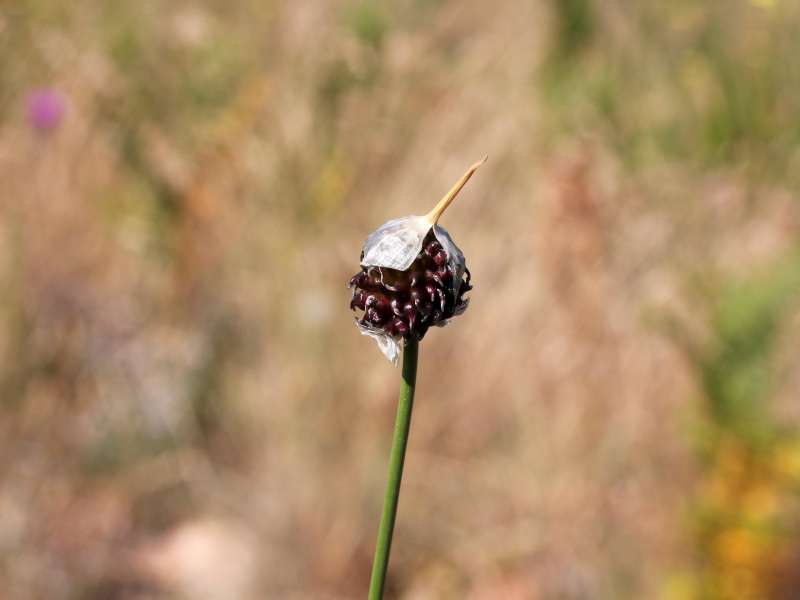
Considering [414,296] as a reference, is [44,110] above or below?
above

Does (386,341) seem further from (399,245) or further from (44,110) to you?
(44,110)

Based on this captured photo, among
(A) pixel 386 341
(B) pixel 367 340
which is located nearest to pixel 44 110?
(B) pixel 367 340

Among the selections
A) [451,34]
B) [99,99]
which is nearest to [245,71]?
[99,99]

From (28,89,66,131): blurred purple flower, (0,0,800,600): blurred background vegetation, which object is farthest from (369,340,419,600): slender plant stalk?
(28,89,66,131): blurred purple flower

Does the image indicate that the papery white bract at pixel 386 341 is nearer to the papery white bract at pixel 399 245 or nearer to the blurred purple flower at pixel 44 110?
the papery white bract at pixel 399 245

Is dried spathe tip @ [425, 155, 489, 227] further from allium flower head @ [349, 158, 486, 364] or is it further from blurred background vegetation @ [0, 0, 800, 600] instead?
blurred background vegetation @ [0, 0, 800, 600]

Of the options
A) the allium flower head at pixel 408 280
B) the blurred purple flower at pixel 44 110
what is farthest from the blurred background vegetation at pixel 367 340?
the allium flower head at pixel 408 280

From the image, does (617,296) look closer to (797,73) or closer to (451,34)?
(797,73)
